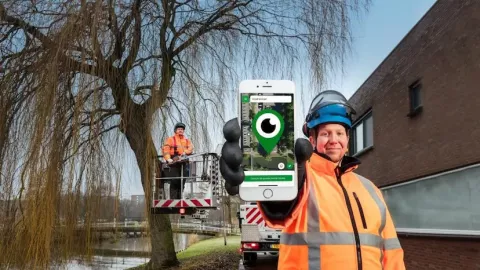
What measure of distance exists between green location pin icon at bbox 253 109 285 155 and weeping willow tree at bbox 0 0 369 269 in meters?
4.37

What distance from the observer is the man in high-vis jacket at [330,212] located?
6.40ft

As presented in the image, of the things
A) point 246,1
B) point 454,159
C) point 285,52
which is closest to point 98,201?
point 285,52

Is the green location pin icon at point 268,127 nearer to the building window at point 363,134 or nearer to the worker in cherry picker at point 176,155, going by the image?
the worker in cherry picker at point 176,155

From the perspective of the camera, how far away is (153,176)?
6.96m

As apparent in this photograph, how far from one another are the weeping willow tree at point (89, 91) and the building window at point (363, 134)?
8.59m

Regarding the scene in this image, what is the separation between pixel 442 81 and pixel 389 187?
3875 millimetres

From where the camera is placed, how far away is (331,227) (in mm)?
1980

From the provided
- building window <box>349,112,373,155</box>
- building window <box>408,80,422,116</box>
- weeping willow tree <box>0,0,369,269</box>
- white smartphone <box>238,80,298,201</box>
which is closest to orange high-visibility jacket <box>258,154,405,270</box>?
white smartphone <box>238,80,298,201</box>

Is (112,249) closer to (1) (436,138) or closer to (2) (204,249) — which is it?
(1) (436,138)

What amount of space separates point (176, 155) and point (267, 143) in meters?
6.01

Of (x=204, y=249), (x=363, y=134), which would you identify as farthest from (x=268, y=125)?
(x=204, y=249)

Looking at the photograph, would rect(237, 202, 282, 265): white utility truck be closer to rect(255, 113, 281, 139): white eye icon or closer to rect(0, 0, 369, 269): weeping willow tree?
rect(0, 0, 369, 269): weeping willow tree

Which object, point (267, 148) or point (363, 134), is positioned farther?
point (363, 134)

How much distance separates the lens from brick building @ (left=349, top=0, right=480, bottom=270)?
7953 mm
